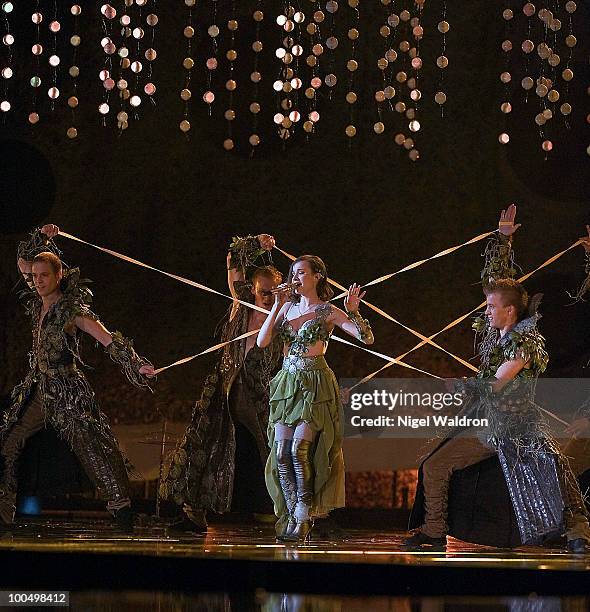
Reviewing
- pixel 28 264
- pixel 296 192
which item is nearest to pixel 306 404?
pixel 28 264

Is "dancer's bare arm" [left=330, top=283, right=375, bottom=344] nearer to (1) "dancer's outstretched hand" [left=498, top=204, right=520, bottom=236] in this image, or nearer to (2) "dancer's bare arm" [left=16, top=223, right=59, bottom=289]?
(1) "dancer's outstretched hand" [left=498, top=204, right=520, bottom=236]

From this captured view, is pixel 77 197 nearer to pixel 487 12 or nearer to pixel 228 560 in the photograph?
pixel 487 12

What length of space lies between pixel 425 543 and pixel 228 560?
3.78 ft

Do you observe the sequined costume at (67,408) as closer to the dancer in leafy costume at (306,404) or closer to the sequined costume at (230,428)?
the sequined costume at (230,428)

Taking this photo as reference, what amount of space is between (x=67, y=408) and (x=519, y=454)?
2073 millimetres

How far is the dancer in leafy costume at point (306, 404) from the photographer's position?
578 cm

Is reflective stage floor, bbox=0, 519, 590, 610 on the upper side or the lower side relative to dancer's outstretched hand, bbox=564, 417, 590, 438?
lower

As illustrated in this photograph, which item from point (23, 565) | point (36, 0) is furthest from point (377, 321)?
point (23, 565)

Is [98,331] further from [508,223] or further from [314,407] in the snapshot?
[508,223]

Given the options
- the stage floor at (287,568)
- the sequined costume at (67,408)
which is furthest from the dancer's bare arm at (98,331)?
the stage floor at (287,568)

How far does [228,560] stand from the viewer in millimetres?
4949

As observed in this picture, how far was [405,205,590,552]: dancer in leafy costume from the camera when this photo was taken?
5.61 metres

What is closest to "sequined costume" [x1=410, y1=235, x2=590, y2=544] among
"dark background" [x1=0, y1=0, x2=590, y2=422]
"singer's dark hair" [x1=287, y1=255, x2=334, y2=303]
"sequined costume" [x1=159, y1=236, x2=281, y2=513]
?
"singer's dark hair" [x1=287, y1=255, x2=334, y2=303]

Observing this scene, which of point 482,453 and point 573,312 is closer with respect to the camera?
point 482,453
